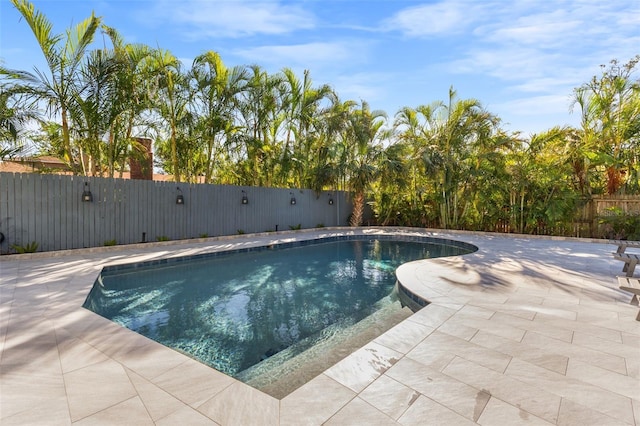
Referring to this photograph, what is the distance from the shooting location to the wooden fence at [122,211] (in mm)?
6227

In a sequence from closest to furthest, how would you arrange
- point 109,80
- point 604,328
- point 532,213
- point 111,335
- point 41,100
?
point 111,335, point 604,328, point 41,100, point 109,80, point 532,213

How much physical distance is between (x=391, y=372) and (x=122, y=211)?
776cm

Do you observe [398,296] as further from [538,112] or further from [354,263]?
[538,112]

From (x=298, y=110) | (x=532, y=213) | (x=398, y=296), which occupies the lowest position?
(x=398, y=296)

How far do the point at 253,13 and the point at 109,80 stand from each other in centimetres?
370

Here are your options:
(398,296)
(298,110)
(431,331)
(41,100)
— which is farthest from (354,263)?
(41,100)

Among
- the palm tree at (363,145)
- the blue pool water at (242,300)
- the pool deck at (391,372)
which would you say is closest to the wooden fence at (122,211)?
the blue pool water at (242,300)

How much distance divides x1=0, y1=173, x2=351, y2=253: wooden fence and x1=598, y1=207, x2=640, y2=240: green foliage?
10.3m

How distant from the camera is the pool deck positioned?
1770 millimetres

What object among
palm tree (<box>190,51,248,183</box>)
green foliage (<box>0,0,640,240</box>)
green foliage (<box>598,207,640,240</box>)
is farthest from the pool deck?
green foliage (<box>598,207,640,240</box>)

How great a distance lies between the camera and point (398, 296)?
4652 millimetres

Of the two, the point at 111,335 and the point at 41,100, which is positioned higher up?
the point at 41,100

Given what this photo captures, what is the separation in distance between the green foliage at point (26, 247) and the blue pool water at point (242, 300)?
6.95 ft

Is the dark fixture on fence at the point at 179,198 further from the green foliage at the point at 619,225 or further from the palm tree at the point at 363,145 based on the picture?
the green foliage at the point at 619,225
